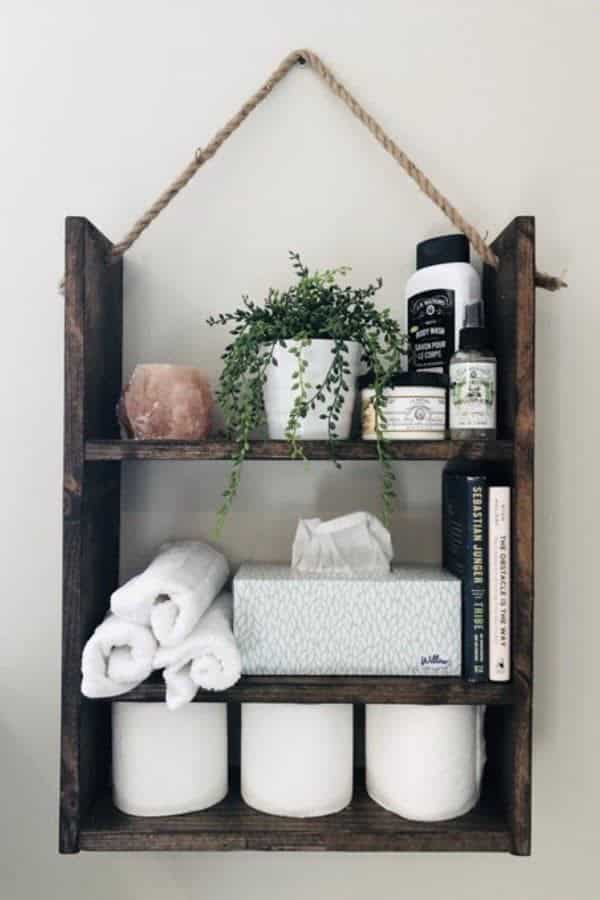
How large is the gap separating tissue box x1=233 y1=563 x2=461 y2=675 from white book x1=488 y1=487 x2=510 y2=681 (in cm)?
4

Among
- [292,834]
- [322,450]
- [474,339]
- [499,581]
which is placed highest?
[474,339]

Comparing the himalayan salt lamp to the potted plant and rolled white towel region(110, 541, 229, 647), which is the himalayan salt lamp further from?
rolled white towel region(110, 541, 229, 647)

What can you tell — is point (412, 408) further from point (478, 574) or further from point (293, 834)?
point (293, 834)

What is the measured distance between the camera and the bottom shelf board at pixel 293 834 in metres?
0.80

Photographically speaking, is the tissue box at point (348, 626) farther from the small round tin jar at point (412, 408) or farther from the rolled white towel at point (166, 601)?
the small round tin jar at point (412, 408)

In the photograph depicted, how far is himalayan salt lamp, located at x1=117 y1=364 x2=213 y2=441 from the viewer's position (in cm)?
83

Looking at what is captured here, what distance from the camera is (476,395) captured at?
79 centimetres

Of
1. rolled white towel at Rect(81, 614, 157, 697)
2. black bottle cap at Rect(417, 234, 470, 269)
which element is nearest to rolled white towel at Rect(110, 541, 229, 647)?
rolled white towel at Rect(81, 614, 157, 697)

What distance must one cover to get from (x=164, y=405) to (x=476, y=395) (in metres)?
0.33

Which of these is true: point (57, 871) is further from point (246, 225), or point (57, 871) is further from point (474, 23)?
point (474, 23)

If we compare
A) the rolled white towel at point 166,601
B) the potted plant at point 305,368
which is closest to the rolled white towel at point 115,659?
the rolled white towel at point 166,601

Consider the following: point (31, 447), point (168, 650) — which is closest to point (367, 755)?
point (168, 650)

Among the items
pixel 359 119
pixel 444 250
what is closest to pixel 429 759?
pixel 444 250

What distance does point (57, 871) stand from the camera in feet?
3.21
